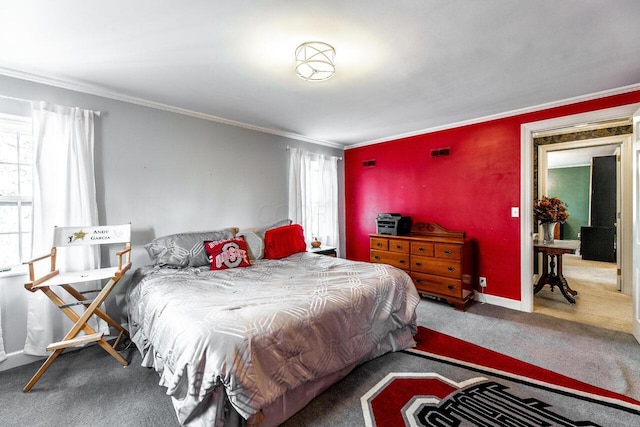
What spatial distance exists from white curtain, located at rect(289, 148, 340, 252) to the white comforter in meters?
1.67

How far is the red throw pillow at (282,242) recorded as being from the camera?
320cm

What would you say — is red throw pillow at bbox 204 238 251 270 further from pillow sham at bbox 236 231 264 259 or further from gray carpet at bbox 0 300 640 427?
gray carpet at bbox 0 300 640 427

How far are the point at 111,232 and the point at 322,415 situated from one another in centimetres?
228

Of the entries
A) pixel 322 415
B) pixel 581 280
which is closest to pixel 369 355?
pixel 322 415

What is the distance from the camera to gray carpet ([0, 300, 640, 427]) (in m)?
1.64

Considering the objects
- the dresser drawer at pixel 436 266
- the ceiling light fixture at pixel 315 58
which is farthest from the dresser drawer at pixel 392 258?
the ceiling light fixture at pixel 315 58

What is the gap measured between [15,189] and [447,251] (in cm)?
433

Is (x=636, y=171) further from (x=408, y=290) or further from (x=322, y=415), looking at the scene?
(x=322, y=415)

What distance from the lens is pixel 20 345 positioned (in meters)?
2.25

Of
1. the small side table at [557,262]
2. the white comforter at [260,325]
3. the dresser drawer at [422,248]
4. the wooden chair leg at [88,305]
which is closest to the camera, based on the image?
the white comforter at [260,325]

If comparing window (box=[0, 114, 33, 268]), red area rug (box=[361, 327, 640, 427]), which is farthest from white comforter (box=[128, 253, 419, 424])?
window (box=[0, 114, 33, 268])

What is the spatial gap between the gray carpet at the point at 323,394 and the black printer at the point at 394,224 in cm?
143

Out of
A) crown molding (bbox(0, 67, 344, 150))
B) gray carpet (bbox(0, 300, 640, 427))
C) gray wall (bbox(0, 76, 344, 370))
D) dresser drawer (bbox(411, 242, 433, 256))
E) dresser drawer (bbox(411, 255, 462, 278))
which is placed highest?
crown molding (bbox(0, 67, 344, 150))

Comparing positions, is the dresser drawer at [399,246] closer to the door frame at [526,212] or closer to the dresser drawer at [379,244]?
the dresser drawer at [379,244]
